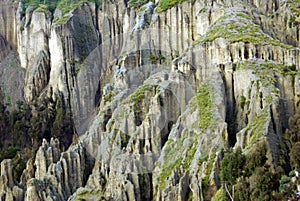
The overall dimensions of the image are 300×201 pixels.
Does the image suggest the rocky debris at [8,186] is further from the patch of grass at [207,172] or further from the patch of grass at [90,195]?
the patch of grass at [207,172]

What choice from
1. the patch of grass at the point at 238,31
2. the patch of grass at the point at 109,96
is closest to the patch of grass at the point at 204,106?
the patch of grass at the point at 238,31

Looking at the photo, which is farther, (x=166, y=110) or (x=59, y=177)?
(x=59, y=177)

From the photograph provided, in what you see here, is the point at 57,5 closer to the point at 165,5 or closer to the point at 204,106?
the point at 165,5

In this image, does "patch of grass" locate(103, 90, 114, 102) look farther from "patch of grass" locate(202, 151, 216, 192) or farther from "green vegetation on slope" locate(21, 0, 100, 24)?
"green vegetation on slope" locate(21, 0, 100, 24)

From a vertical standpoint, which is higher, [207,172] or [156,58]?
[156,58]

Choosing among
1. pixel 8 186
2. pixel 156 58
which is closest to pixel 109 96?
pixel 156 58

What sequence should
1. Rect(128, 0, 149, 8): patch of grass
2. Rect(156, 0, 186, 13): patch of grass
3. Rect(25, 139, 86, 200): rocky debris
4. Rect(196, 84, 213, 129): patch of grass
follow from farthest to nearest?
Rect(128, 0, 149, 8): patch of grass → Rect(156, 0, 186, 13): patch of grass → Rect(25, 139, 86, 200): rocky debris → Rect(196, 84, 213, 129): patch of grass

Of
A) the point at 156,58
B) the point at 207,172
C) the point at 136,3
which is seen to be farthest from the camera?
the point at 136,3

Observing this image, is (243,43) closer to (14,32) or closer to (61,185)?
(61,185)

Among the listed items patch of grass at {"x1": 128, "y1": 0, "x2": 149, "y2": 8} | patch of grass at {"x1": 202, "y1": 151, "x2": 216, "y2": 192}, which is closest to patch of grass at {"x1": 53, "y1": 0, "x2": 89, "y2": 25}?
patch of grass at {"x1": 128, "y1": 0, "x2": 149, "y2": 8}
